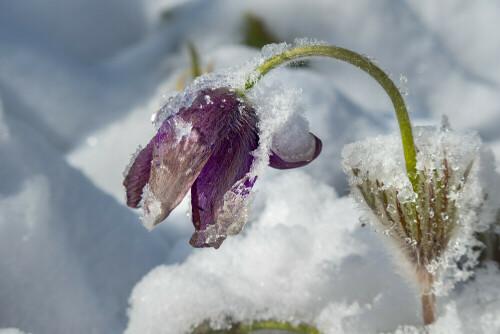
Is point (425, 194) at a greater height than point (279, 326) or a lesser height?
greater

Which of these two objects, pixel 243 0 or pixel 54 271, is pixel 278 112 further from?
pixel 243 0

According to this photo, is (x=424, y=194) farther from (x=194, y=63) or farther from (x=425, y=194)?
(x=194, y=63)

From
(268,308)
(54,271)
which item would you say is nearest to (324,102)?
(268,308)

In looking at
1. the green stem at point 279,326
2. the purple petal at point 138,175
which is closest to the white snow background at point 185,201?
the green stem at point 279,326

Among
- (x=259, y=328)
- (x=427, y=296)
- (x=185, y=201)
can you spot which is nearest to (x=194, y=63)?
(x=185, y=201)

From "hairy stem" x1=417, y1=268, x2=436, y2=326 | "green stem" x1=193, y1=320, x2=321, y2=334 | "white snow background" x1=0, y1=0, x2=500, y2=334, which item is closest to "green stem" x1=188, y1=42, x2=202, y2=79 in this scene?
"white snow background" x1=0, y1=0, x2=500, y2=334

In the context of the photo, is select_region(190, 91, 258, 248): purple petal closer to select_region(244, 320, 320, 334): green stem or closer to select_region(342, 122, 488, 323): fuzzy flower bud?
select_region(342, 122, 488, 323): fuzzy flower bud

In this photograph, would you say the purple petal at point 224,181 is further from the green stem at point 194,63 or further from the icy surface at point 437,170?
the green stem at point 194,63
